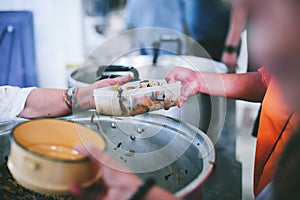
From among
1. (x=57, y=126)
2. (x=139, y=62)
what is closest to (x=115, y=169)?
(x=57, y=126)

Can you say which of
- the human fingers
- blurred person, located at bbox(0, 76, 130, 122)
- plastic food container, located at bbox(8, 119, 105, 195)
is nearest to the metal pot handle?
the human fingers

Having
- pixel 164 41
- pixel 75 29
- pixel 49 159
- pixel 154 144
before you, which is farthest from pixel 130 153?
pixel 75 29

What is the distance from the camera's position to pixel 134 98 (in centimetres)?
76

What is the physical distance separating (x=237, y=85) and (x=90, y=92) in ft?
1.27

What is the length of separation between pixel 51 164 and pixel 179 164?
348 millimetres

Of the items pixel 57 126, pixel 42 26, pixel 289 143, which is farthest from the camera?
pixel 42 26

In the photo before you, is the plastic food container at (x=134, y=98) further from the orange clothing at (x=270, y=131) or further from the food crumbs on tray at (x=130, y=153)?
the orange clothing at (x=270, y=131)

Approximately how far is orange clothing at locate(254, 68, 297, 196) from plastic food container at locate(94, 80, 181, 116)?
228 mm

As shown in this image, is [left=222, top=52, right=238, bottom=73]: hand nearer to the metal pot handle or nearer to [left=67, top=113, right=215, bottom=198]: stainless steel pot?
the metal pot handle

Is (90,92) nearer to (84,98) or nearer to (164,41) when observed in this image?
(84,98)

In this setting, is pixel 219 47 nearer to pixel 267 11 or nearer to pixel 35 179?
pixel 267 11

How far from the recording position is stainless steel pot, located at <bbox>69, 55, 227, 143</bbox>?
2.93 ft

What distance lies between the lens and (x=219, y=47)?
5.80ft

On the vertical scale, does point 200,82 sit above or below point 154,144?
above
